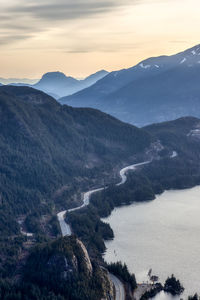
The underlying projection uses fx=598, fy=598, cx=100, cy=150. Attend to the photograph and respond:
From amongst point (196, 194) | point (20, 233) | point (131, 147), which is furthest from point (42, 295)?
point (131, 147)

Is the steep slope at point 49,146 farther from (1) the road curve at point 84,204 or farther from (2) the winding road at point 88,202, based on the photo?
(2) the winding road at point 88,202

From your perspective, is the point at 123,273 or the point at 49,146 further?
the point at 49,146

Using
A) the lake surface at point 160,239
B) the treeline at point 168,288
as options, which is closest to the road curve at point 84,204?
the lake surface at point 160,239

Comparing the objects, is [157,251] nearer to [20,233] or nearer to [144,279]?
[144,279]

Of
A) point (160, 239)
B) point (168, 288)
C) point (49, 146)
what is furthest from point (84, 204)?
point (168, 288)

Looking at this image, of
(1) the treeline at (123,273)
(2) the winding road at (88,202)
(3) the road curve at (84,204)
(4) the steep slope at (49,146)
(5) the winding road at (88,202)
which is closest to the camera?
(2) the winding road at (88,202)

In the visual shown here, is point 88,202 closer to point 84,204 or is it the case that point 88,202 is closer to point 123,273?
point 84,204
